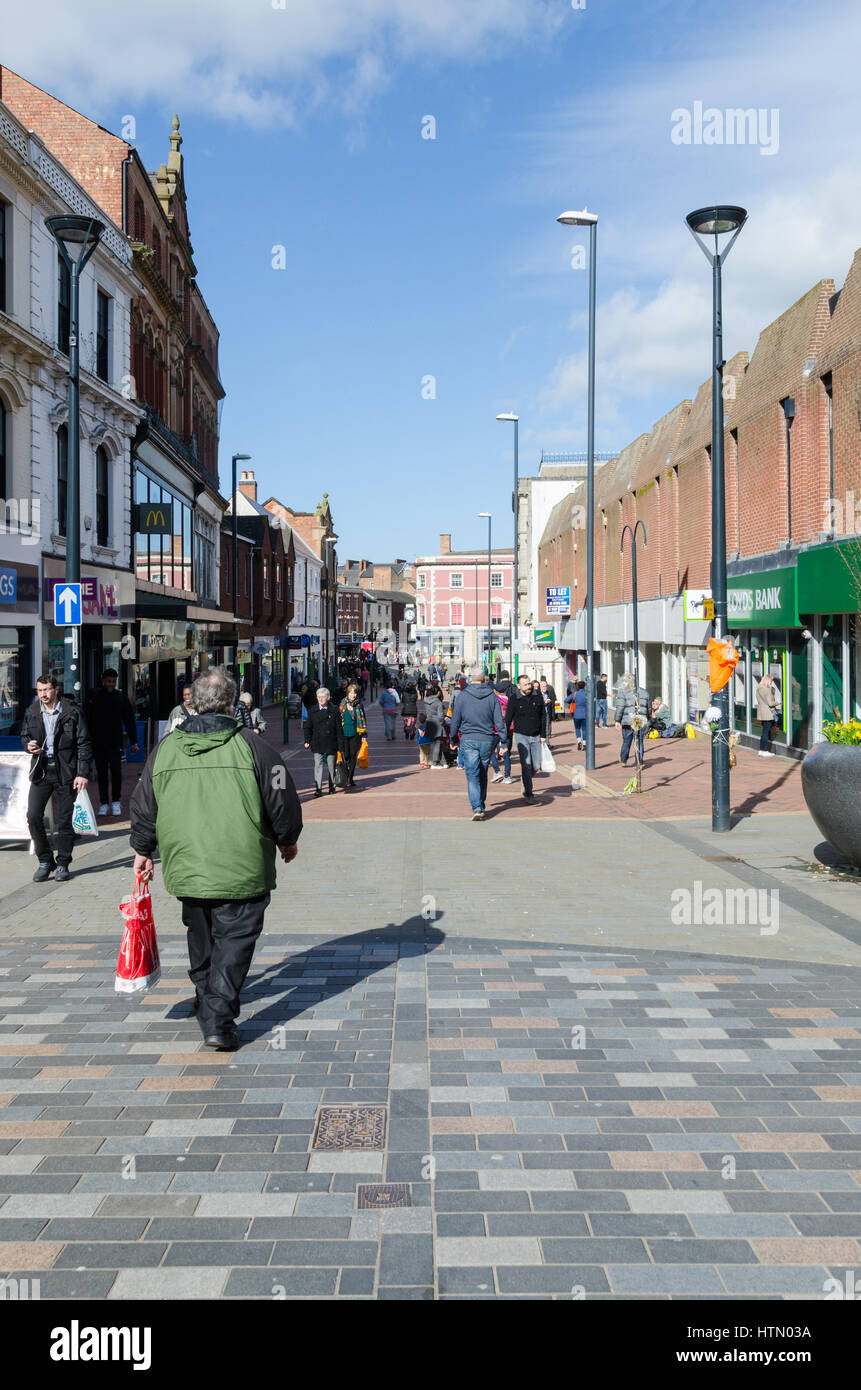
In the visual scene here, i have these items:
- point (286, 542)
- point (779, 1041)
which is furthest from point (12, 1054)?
point (286, 542)

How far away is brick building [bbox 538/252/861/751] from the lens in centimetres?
1820

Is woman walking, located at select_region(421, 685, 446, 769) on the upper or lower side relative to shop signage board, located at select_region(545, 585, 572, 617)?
lower

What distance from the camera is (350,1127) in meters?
4.29

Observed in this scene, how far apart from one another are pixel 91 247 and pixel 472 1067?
1190cm

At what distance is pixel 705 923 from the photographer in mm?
7746

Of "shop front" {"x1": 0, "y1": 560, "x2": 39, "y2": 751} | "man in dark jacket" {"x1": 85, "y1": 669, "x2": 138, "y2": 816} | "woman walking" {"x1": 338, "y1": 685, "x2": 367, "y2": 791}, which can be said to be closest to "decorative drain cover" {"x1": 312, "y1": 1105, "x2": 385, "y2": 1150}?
"man in dark jacket" {"x1": 85, "y1": 669, "x2": 138, "y2": 816}

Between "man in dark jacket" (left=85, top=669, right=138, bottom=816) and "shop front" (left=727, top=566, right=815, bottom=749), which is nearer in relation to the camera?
"man in dark jacket" (left=85, top=669, right=138, bottom=816)

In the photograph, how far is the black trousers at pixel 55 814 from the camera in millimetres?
9562

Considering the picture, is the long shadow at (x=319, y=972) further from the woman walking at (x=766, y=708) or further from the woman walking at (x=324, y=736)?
the woman walking at (x=766, y=708)

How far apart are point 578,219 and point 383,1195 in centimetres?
1984

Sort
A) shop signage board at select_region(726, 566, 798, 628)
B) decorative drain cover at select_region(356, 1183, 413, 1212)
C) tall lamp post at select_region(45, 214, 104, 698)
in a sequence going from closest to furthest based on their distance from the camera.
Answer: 1. decorative drain cover at select_region(356, 1183, 413, 1212)
2. tall lamp post at select_region(45, 214, 104, 698)
3. shop signage board at select_region(726, 566, 798, 628)

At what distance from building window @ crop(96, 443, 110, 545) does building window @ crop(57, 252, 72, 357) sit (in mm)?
2927

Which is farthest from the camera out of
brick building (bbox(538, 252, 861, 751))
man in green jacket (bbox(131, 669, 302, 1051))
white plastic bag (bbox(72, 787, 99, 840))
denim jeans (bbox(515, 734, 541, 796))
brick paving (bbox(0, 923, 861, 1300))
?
brick building (bbox(538, 252, 861, 751))

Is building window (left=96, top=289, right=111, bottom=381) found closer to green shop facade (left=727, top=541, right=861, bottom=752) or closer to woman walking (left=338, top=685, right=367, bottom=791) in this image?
woman walking (left=338, top=685, right=367, bottom=791)
